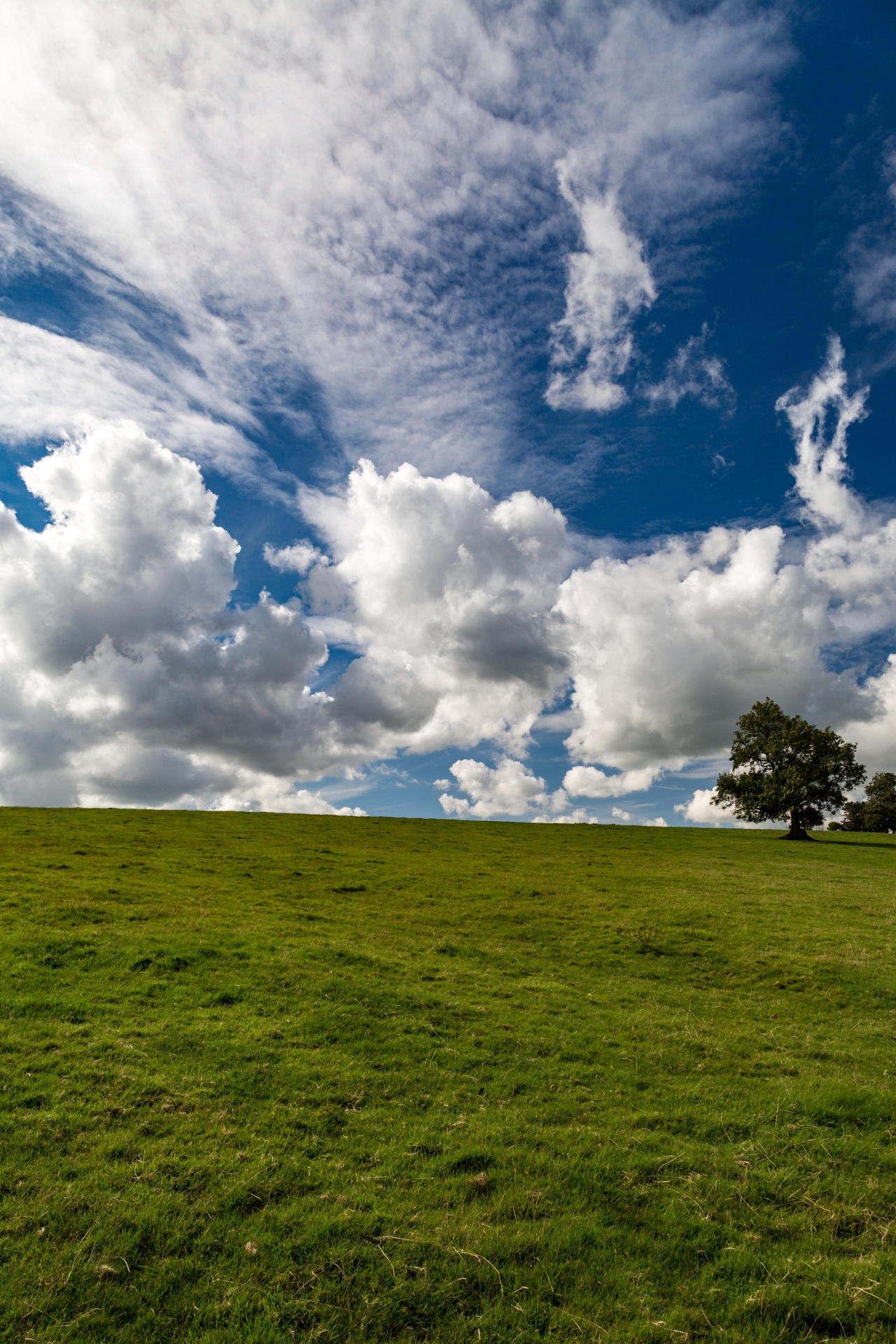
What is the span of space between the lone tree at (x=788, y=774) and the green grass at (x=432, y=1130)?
55907 millimetres

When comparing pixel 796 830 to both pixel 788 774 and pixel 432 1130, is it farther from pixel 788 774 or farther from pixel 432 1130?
pixel 432 1130

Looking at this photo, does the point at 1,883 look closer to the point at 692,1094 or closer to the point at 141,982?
the point at 141,982

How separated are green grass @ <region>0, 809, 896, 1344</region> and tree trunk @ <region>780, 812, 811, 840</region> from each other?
57462 mm

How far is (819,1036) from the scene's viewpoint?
17.6m

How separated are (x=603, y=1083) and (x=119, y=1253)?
369 inches

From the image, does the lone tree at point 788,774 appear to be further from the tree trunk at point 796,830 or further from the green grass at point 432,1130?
the green grass at point 432,1130

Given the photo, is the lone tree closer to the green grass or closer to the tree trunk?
the tree trunk

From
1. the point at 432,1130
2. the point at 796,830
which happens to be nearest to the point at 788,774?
the point at 796,830

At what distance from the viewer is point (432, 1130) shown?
1098cm

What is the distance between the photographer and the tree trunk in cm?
7869

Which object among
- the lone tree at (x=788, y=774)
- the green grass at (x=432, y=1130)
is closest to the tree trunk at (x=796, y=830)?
the lone tree at (x=788, y=774)

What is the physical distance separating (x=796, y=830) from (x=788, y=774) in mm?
7512

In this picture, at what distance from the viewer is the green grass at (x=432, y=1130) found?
724cm

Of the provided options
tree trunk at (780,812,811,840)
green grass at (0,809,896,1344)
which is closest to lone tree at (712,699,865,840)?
tree trunk at (780,812,811,840)
